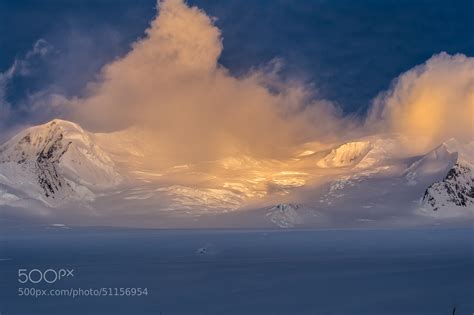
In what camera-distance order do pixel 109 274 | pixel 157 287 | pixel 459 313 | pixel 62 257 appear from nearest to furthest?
pixel 459 313
pixel 157 287
pixel 109 274
pixel 62 257

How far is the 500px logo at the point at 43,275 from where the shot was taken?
8550 centimetres

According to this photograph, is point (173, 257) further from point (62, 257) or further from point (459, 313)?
point (459, 313)

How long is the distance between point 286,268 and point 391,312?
38.1 meters

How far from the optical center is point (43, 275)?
292ft

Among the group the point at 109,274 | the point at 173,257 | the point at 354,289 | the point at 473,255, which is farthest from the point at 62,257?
the point at 473,255

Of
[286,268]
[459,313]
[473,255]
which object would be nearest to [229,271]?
[286,268]

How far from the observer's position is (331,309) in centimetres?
6525

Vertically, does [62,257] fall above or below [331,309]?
above

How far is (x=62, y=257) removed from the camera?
388ft

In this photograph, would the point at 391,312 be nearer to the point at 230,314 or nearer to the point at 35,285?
the point at 230,314

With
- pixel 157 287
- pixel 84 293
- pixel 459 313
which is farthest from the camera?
pixel 157 287

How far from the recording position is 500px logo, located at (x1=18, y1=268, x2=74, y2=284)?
281 ft

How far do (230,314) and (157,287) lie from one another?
59.3 ft

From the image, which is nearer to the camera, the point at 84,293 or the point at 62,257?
the point at 84,293
